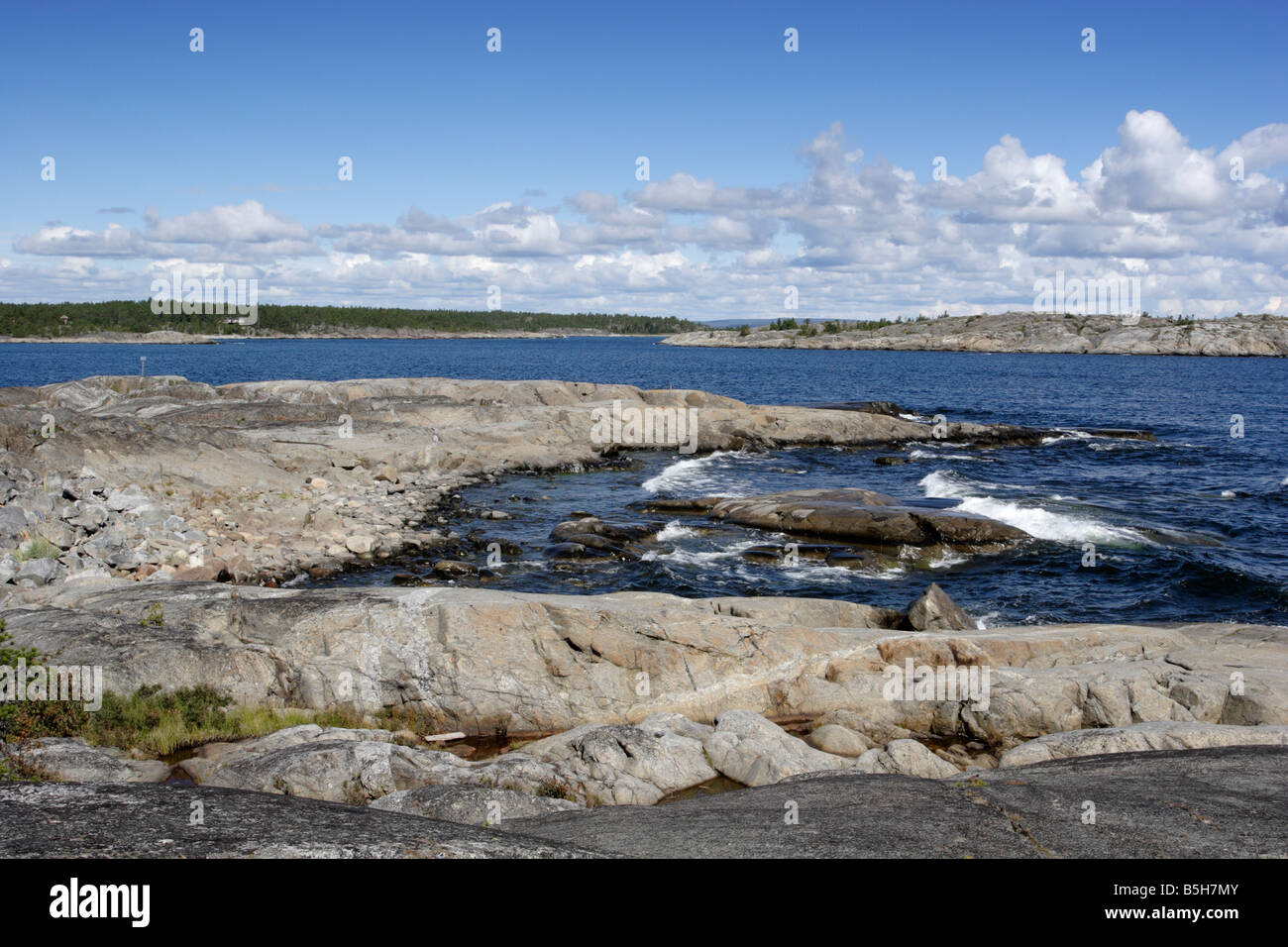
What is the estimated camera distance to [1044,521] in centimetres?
3244

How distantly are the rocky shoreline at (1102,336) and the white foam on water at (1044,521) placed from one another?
153 m

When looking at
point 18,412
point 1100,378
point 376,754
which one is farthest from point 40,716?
point 1100,378

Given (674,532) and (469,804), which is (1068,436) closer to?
(674,532)

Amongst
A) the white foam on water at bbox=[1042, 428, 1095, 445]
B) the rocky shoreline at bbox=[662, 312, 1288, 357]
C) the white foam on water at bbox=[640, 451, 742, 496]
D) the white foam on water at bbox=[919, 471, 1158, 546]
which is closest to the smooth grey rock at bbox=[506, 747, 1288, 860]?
the white foam on water at bbox=[919, 471, 1158, 546]

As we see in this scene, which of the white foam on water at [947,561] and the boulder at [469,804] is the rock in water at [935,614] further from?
the boulder at [469,804]

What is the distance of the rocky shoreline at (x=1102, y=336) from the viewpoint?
162 metres

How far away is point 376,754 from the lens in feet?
37.6

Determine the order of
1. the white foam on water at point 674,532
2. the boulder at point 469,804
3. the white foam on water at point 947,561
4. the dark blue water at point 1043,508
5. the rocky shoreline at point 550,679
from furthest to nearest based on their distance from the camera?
the white foam on water at point 674,532 → the white foam on water at point 947,561 → the dark blue water at point 1043,508 → the rocky shoreline at point 550,679 → the boulder at point 469,804

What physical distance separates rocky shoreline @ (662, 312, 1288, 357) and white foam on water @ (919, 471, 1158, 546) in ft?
501

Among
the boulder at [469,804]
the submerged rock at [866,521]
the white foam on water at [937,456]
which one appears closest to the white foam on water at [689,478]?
the submerged rock at [866,521]
